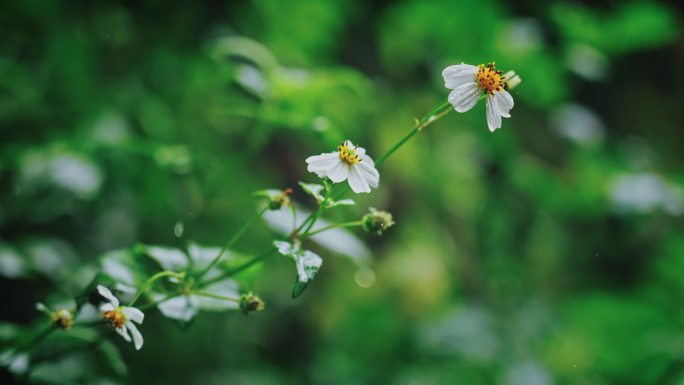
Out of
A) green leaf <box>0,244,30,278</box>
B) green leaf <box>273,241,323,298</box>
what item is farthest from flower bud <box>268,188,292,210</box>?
green leaf <box>0,244,30,278</box>

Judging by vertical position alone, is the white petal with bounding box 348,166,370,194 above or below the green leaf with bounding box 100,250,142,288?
above

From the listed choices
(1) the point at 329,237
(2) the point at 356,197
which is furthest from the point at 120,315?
(2) the point at 356,197

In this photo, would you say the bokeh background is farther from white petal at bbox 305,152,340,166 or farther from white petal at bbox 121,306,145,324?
white petal at bbox 305,152,340,166

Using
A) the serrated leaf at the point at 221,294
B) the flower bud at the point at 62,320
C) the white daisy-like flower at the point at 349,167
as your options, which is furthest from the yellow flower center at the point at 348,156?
the flower bud at the point at 62,320

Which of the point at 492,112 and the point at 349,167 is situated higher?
the point at 492,112

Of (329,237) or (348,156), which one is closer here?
(348,156)

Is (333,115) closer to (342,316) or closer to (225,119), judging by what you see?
(225,119)

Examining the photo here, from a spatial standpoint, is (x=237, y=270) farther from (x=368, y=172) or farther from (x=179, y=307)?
(x=368, y=172)
